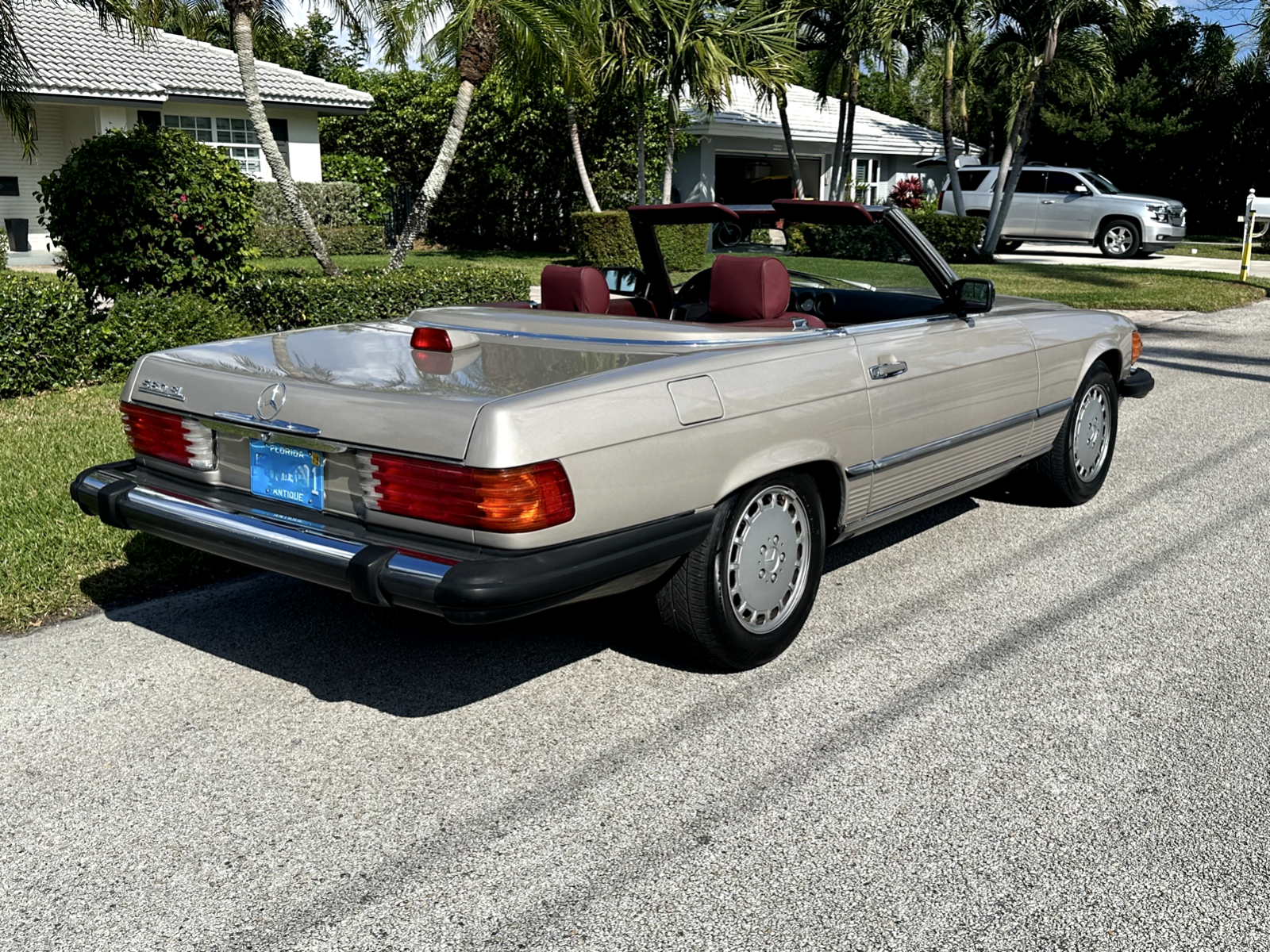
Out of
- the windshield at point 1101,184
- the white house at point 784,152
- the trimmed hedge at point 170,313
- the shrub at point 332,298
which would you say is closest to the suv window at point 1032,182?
the windshield at point 1101,184

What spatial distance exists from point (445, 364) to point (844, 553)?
7.17 ft

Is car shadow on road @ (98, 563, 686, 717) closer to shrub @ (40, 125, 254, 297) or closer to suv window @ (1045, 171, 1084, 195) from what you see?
shrub @ (40, 125, 254, 297)

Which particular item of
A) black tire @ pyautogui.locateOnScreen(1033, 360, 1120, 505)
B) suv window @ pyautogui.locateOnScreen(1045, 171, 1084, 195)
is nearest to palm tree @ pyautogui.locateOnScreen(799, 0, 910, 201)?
suv window @ pyautogui.locateOnScreen(1045, 171, 1084, 195)

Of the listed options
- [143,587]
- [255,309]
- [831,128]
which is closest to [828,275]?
[143,587]

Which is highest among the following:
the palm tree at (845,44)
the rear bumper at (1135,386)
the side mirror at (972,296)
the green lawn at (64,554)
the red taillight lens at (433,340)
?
the palm tree at (845,44)

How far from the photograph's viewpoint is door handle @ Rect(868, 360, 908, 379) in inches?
169

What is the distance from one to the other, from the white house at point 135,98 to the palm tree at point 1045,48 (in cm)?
1237

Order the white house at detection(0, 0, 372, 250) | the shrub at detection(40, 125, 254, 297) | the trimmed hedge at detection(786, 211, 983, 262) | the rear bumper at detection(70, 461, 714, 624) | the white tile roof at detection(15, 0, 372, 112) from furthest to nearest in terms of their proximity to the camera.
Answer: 1. the white house at detection(0, 0, 372, 250)
2. the white tile roof at detection(15, 0, 372, 112)
3. the shrub at detection(40, 125, 254, 297)
4. the trimmed hedge at detection(786, 211, 983, 262)
5. the rear bumper at detection(70, 461, 714, 624)

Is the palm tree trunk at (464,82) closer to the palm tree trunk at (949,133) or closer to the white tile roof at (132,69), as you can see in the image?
the white tile roof at (132,69)

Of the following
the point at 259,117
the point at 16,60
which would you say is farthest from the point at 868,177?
the point at 16,60

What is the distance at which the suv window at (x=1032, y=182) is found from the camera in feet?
82.7

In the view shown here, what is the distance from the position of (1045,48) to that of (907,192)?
982 cm

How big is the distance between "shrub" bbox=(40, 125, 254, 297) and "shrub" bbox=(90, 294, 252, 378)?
1.21 feet

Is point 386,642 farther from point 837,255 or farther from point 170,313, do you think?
point 170,313
